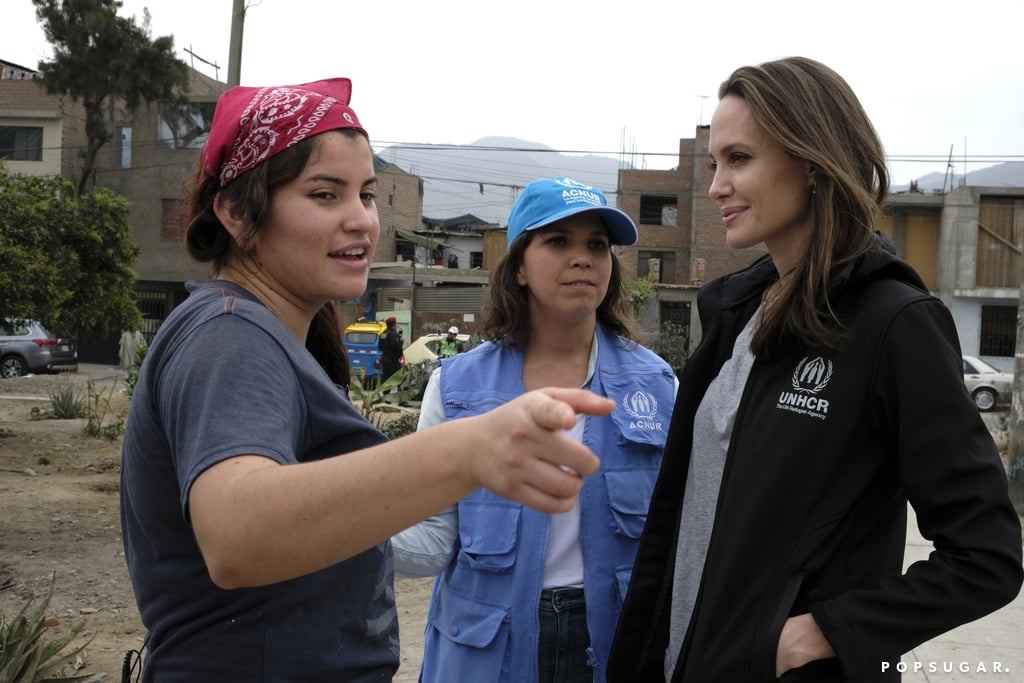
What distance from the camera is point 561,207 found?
2.72m

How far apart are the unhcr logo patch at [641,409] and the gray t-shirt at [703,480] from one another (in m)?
0.45

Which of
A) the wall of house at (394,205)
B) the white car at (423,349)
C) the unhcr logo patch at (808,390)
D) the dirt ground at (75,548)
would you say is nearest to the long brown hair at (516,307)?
the unhcr logo patch at (808,390)

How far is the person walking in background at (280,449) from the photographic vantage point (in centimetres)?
108

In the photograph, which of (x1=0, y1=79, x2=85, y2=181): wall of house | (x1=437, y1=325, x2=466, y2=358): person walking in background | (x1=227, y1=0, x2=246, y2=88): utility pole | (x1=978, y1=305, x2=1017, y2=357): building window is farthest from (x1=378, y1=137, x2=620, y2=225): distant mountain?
(x1=978, y1=305, x2=1017, y2=357): building window

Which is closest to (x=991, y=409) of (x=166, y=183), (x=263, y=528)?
(x=263, y=528)

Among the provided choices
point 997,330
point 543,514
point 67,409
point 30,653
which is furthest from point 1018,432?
point 997,330

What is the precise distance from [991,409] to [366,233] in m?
23.0

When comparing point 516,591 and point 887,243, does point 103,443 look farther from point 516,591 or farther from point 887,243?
point 887,243

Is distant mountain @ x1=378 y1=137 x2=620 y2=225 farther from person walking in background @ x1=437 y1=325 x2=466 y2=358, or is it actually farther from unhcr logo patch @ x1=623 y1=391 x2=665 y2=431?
unhcr logo patch @ x1=623 y1=391 x2=665 y2=431

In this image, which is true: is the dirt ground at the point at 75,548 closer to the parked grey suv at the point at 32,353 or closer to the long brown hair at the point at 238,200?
the long brown hair at the point at 238,200

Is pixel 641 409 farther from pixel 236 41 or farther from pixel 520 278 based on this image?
pixel 236 41

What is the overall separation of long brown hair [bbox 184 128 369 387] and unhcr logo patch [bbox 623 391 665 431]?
4.22ft

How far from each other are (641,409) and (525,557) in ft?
1.81

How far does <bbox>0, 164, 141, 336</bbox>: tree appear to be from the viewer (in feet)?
35.3
